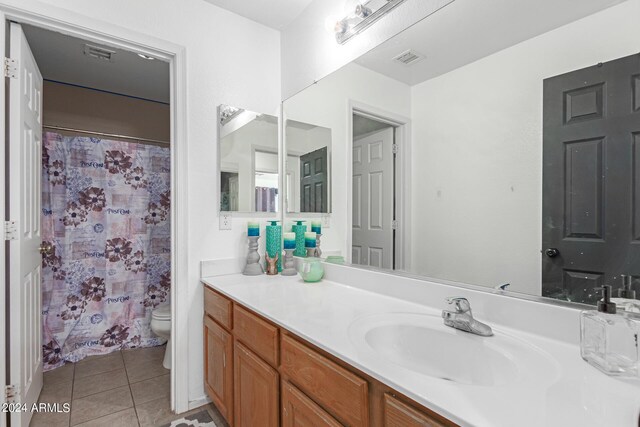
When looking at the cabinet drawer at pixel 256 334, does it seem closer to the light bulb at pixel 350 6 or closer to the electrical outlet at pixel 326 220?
the electrical outlet at pixel 326 220

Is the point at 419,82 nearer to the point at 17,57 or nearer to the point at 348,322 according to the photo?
the point at 348,322

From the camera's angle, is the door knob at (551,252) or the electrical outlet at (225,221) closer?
the door knob at (551,252)

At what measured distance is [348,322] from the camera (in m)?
1.10

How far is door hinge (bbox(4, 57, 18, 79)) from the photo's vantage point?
153cm

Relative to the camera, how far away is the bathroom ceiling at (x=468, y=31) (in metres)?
0.97

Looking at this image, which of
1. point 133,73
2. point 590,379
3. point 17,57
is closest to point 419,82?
point 590,379

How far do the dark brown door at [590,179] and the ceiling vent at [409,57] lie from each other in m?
0.54

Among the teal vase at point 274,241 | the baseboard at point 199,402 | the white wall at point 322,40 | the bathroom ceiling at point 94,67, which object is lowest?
the baseboard at point 199,402

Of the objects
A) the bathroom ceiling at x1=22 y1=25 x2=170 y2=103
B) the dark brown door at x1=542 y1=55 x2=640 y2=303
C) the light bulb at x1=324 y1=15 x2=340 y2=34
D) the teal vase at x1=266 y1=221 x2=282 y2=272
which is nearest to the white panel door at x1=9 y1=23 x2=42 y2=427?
the bathroom ceiling at x1=22 y1=25 x2=170 y2=103

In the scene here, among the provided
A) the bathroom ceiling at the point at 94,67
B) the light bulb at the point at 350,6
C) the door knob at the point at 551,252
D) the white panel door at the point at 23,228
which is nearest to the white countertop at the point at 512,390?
the door knob at the point at 551,252

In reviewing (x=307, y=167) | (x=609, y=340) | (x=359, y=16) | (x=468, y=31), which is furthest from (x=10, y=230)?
(x=609, y=340)

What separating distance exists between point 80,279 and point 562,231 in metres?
3.19

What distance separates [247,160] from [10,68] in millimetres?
1202

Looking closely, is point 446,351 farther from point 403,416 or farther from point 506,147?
point 506,147
